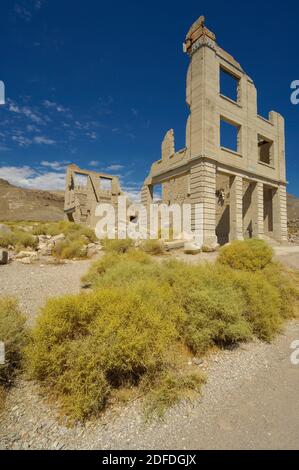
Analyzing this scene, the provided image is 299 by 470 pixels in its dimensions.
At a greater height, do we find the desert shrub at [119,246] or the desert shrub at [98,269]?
the desert shrub at [119,246]

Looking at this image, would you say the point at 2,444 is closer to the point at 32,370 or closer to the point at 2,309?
the point at 32,370

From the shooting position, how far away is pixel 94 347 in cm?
261

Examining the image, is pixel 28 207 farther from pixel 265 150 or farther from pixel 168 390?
pixel 168 390

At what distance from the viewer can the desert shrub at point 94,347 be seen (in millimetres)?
2439

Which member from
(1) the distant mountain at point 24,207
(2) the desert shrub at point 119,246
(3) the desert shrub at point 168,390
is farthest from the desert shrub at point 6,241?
(1) the distant mountain at point 24,207

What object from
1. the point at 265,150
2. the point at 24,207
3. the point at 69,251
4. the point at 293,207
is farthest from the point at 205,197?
the point at 293,207

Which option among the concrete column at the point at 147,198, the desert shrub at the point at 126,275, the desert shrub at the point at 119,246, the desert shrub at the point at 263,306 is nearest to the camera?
the desert shrub at the point at 263,306

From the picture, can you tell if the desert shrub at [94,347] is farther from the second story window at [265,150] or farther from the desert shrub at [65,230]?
the second story window at [265,150]

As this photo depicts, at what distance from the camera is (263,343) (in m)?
4.18

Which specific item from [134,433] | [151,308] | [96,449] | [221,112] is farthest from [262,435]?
[221,112]

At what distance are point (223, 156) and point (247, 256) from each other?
901 centimetres

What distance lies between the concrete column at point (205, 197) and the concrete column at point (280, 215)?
23.7 feet

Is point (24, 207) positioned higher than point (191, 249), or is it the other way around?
point (24, 207)
